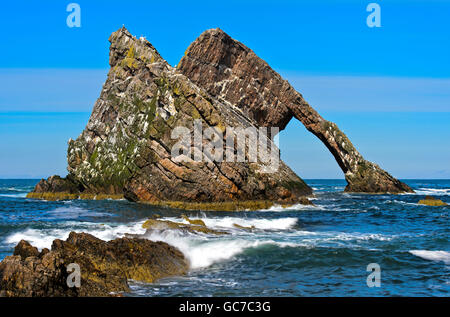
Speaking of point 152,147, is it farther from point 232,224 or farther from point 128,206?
point 232,224

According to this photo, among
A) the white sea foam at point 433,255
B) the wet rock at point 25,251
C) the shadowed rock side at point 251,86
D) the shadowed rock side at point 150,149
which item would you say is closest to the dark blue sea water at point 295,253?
the white sea foam at point 433,255

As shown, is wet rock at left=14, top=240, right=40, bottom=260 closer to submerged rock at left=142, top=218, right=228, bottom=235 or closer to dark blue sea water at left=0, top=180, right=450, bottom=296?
dark blue sea water at left=0, top=180, right=450, bottom=296

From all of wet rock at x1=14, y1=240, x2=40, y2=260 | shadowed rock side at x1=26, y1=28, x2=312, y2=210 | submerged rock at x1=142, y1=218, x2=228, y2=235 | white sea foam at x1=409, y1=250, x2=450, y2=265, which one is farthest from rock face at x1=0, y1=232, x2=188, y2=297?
shadowed rock side at x1=26, y1=28, x2=312, y2=210

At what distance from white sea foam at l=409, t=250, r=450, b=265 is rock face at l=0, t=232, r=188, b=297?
8.63 m

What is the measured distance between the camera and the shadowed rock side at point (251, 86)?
5847 cm

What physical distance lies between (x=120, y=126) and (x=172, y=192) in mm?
13798

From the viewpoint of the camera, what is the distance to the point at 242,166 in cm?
3866

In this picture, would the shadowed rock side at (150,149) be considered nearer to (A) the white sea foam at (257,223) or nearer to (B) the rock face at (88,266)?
(A) the white sea foam at (257,223)

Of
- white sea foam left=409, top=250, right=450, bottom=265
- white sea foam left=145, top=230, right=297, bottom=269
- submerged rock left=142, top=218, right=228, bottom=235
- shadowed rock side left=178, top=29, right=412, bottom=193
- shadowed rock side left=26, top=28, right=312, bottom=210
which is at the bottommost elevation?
white sea foam left=409, top=250, right=450, bottom=265

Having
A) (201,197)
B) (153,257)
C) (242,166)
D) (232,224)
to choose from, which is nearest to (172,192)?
(201,197)

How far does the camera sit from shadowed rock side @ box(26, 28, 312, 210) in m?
37.3
